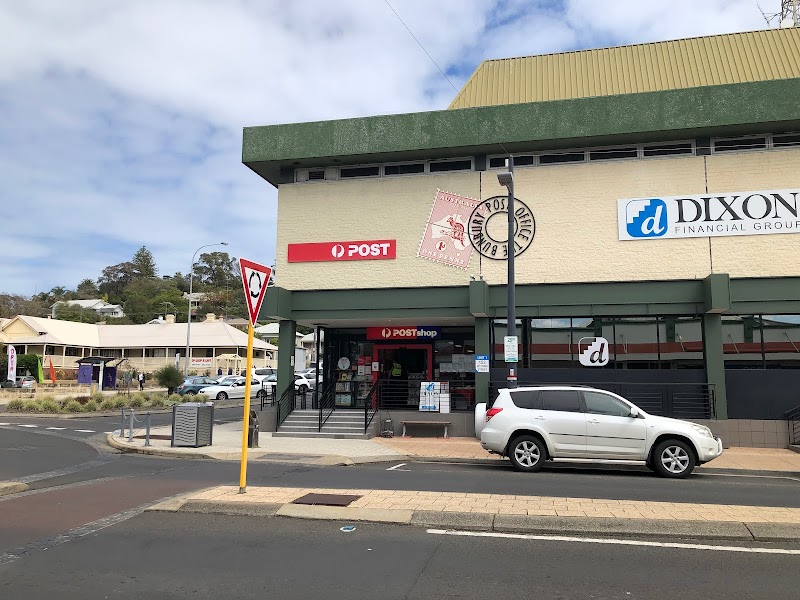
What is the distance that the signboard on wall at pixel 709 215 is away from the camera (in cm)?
1870

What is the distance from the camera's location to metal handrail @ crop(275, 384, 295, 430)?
20733 mm

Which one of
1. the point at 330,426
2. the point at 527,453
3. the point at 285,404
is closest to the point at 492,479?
the point at 527,453

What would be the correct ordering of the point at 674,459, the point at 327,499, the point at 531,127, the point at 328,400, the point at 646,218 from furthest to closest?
the point at 328,400 < the point at 531,127 < the point at 646,218 < the point at 674,459 < the point at 327,499

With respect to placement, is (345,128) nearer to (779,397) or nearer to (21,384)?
(779,397)

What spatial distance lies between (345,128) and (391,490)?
47.7ft

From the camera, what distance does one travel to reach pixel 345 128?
2133 cm

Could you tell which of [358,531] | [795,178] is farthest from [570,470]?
[795,178]

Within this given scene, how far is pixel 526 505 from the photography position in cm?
833

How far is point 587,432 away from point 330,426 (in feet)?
32.6

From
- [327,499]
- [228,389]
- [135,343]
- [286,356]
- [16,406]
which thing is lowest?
[327,499]

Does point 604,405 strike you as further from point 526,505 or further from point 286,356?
point 286,356

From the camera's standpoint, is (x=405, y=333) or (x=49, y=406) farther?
(x=49, y=406)

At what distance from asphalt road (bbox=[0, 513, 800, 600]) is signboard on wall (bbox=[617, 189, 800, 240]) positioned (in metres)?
14.2

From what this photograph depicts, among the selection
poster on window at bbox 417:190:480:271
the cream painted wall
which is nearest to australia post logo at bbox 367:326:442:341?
the cream painted wall
